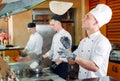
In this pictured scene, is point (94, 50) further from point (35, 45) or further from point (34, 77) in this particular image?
point (35, 45)

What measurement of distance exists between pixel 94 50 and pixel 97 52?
55mm

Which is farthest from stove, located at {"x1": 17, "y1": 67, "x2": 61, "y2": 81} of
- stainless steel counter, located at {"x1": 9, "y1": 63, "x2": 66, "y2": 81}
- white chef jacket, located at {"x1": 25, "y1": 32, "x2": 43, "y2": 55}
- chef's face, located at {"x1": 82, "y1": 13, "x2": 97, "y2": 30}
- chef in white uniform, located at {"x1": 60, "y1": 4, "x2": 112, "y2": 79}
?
white chef jacket, located at {"x1": 25, "y1": 32, "x2": 43, "y2": 55}

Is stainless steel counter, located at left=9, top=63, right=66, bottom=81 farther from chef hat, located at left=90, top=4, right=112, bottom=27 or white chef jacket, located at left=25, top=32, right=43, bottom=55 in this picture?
white chef jacket, located at left=25, top=32, right=43, bottom=55

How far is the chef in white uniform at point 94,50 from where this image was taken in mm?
1592

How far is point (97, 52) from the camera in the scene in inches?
63.7

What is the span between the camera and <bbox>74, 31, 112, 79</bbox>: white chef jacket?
5.28 ft

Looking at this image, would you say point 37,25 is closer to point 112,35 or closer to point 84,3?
point 84,3

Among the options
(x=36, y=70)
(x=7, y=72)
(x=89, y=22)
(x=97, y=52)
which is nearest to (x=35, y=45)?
(x=36, y=70)

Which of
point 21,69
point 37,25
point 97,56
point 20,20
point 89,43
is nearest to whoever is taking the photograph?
point 97,56

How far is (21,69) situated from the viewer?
195cm

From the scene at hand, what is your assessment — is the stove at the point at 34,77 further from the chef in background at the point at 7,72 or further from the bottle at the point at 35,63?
the chef in background at the point at 7,72

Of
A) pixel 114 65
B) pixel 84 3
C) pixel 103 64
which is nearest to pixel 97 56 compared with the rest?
pixel 103 64

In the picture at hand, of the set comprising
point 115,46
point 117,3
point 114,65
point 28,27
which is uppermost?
point 117,3

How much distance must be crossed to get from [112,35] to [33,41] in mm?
1266
